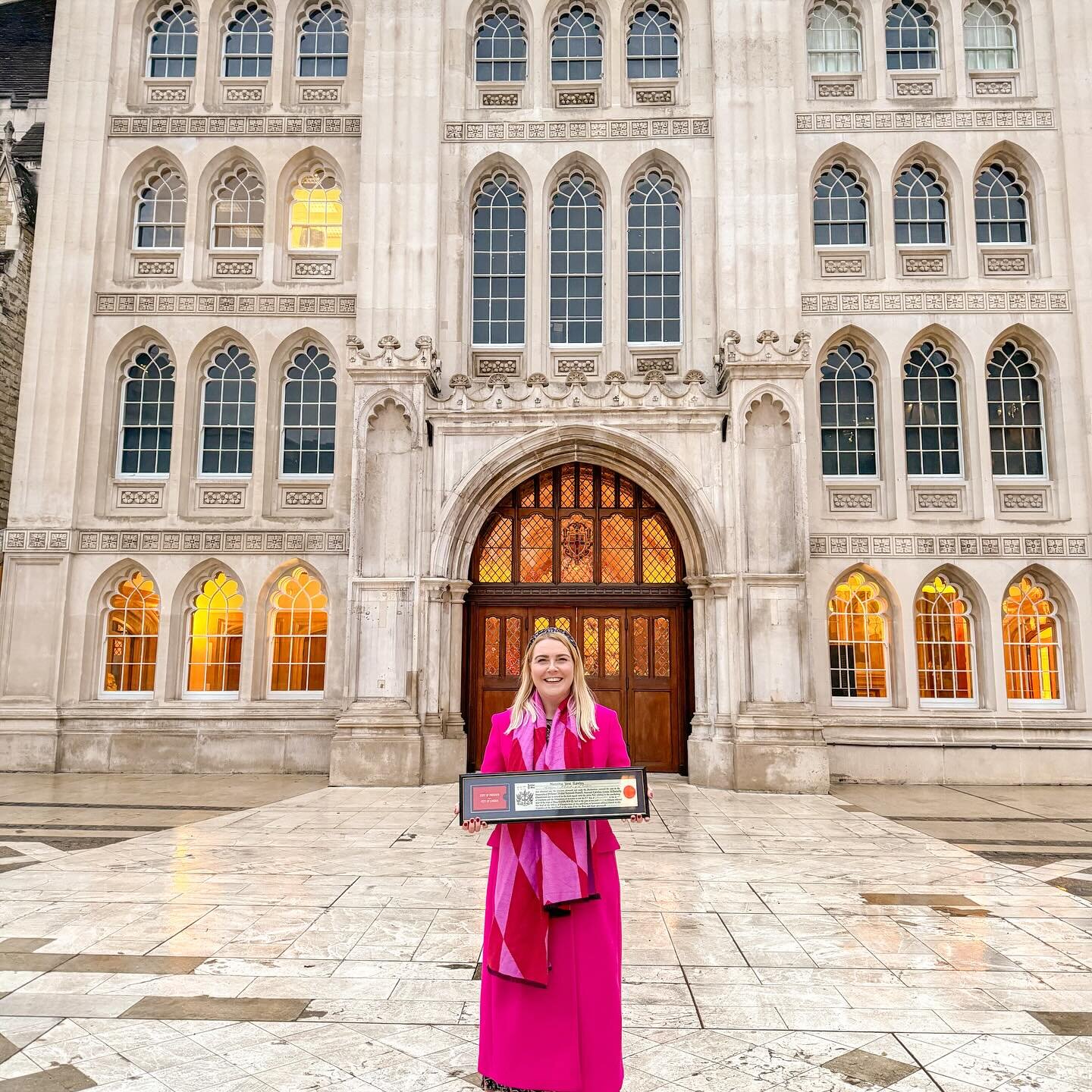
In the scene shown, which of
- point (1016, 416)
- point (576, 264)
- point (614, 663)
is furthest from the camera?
point (576, 264)

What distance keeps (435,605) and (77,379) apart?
830cm

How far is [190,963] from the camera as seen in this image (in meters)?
5.13

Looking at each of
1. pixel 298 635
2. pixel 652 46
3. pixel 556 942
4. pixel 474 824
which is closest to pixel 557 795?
pixel 474 824

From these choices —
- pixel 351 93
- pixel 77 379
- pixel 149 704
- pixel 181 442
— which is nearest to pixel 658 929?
pixel 149 704

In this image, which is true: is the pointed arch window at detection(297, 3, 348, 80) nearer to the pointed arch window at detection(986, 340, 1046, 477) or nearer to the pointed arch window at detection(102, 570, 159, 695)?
the pointed arch window at detection(102, 570, 159, 695)

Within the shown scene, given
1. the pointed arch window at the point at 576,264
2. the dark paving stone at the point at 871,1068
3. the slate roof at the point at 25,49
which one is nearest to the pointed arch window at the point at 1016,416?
the pointed arch window at the point at 576,264

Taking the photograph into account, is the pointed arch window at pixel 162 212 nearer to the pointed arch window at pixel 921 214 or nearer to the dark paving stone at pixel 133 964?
the pointed arch window at pixel 921 214

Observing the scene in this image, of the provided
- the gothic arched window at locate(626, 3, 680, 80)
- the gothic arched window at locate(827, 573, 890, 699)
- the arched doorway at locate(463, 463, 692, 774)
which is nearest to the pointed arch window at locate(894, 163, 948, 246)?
the gothic arched window at locate(626, 3, 680, 80)

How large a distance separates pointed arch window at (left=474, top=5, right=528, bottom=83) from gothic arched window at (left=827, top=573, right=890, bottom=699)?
457 inches

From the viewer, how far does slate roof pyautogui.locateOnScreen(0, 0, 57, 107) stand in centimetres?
2069

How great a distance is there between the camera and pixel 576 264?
15.8 m

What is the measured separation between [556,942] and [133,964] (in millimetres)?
3362

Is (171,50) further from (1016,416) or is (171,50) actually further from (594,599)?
(1016,416)

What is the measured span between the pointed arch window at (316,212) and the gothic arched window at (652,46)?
6.25m
